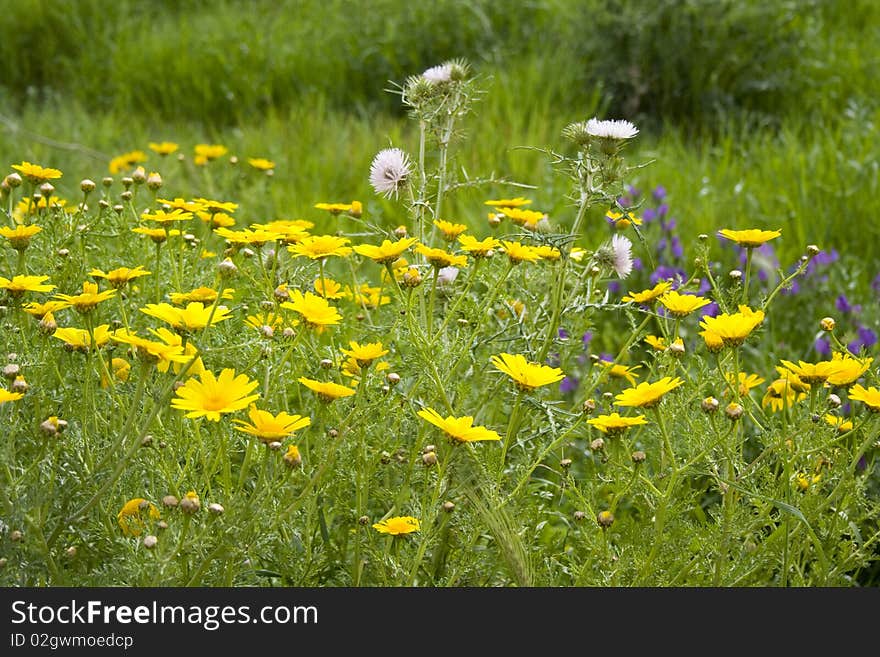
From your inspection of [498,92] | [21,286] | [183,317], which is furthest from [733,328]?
[498,92]

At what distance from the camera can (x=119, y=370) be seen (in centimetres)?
165

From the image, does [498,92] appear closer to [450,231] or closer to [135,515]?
[450,231]

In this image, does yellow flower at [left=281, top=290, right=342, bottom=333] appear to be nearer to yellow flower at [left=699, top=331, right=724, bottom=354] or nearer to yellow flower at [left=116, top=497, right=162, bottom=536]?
yellow flower at [left=116, top=497, right=162, bottom=536]

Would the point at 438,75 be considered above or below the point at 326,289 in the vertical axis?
above

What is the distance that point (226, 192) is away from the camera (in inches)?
146

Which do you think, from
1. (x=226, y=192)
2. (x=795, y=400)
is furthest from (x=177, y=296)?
(x=226, y=192)

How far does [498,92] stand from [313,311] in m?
3.22

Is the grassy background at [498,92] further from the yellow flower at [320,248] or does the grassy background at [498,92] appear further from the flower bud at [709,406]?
the flower bud at [709,406]

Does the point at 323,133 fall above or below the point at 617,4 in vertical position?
below

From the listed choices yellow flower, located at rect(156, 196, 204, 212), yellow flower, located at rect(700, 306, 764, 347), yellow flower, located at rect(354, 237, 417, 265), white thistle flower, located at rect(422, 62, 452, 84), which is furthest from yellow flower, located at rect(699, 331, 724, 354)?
yellow flower, located at rect(156, 196, 204, 212)

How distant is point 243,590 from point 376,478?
1.14 ft

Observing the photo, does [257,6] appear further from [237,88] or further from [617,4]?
[617,4]

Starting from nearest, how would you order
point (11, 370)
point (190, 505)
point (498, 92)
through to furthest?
point (190, 505) → point (11, 370) → point (498, 92)

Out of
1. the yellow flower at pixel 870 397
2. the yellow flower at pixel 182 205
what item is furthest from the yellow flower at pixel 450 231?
the yellow flower at pixel 870 397
